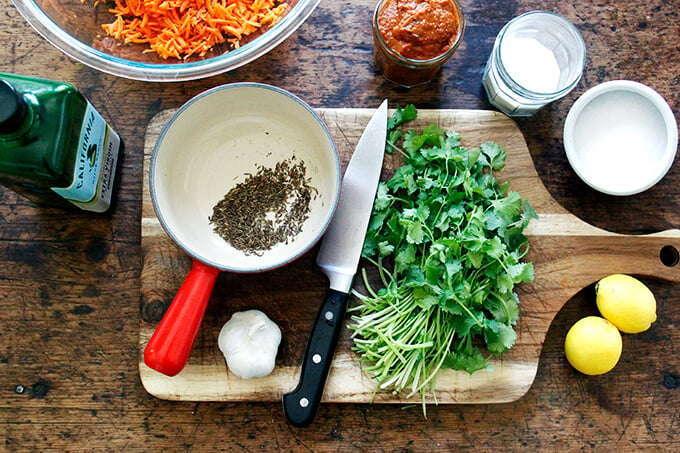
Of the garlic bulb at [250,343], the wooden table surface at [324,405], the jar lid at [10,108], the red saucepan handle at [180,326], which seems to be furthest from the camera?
the wooden table surface at [324,405]

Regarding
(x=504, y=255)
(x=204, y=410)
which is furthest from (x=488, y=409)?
(x=204, y=410)

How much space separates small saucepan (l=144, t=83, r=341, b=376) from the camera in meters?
1.20

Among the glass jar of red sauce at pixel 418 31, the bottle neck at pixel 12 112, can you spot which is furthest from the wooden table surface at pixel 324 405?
the bottle neck at pixel 12 112

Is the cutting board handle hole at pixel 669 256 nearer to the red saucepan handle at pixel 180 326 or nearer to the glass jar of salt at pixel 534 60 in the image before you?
the glass jar of salt at pixel 534 60

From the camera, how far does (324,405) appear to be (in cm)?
140

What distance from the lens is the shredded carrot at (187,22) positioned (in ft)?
4.27

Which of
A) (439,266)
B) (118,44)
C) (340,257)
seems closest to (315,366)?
(340,257)

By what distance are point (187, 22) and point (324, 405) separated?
1.03 metres

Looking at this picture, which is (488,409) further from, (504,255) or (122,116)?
(122,116)

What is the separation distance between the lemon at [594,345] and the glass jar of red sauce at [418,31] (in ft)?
2.52

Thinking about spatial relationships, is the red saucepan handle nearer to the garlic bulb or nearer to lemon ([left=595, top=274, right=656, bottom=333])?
the garlic bulb

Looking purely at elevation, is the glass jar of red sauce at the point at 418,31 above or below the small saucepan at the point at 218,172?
above

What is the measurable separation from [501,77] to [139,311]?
1.11 meters

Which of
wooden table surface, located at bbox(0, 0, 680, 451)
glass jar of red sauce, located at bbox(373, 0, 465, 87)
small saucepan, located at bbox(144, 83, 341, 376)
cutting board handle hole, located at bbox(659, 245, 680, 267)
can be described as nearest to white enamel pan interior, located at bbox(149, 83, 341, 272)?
small saucepan, located at bbox(144, 83, 341, 376)
